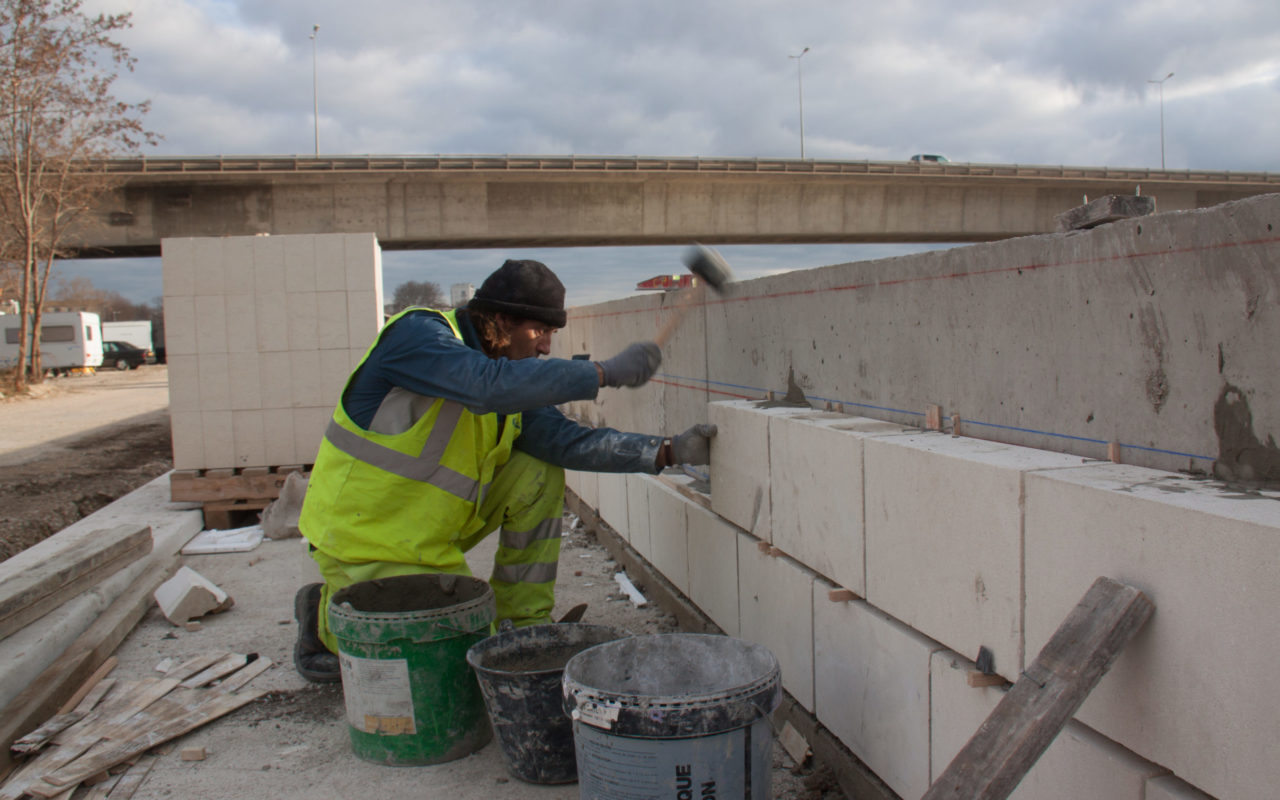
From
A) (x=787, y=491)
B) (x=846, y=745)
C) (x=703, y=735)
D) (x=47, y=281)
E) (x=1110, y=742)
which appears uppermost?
(x=47, y=281)

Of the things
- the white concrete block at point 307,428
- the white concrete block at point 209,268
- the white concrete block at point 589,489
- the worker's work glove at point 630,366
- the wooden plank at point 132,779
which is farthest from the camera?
the white concrete block at point 307,428

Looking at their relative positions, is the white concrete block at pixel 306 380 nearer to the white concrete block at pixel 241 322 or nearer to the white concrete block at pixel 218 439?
the white concrete block at pixel 241 322

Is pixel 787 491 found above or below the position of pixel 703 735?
above

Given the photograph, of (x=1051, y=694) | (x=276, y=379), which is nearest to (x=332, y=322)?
(x=276, y=379)

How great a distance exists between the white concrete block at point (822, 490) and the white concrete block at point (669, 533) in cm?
108

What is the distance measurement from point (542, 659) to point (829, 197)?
19607mm

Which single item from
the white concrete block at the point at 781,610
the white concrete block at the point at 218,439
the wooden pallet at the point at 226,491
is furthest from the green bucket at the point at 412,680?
the white concrete block at the point at 218,439

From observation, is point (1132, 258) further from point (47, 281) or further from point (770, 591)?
point (47, 281)

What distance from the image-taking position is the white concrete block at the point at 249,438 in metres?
7.24

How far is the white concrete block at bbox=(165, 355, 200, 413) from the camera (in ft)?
23.5

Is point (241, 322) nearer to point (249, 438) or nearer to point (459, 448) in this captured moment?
point (249, 438)

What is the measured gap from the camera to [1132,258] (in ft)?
6.27

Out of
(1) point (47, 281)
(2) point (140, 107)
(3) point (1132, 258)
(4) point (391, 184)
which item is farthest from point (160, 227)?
(3) point (1132, 258)

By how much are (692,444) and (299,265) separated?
15.5ft
